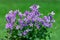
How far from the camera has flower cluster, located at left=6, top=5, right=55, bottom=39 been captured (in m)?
3.98

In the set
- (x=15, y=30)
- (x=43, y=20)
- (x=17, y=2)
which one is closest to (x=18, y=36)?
(x=15, y=30)

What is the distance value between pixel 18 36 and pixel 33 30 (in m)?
0.19

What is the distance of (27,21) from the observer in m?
4.01

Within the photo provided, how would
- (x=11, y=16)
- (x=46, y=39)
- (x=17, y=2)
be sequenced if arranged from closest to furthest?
(x=11, y=16)
(x=46, y=39)
(x=17, y=2)

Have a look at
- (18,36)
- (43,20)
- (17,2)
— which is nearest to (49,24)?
(43,20)

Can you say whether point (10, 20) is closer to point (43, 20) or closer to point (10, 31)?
point (10, 31)

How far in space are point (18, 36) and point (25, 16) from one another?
24 centimetres

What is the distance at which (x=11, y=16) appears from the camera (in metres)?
3.98

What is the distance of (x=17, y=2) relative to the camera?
14.5 m

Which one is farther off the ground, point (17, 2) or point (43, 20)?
point (17, 2)

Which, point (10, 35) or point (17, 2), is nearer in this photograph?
point (10, 35)

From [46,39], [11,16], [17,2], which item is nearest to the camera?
[11,16]

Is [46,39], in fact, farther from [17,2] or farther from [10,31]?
[17,2]

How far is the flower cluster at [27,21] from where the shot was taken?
13.1 ft
